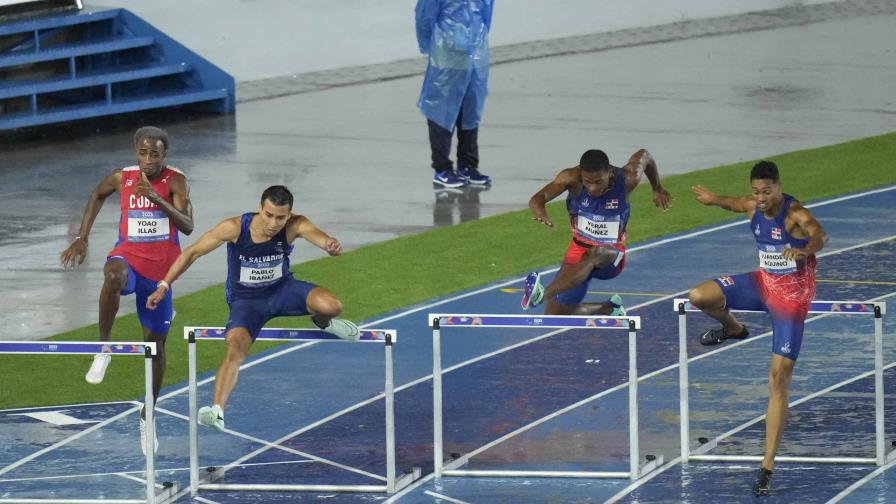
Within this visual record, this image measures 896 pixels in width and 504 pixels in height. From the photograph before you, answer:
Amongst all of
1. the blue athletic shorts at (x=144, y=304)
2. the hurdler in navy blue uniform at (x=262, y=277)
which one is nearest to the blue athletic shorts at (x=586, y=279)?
the hurdler in navy blue uniform at (x=262, y=277)

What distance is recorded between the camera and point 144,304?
1095 cm

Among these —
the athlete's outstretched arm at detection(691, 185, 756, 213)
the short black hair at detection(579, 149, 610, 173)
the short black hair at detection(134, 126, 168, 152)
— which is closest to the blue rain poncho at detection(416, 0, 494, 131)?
the short black hair at detection(579, 149, 610, 173)

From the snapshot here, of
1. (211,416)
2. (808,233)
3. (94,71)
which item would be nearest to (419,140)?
(94,71)

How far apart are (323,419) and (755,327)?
3.88m

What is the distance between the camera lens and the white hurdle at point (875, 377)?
1002cm

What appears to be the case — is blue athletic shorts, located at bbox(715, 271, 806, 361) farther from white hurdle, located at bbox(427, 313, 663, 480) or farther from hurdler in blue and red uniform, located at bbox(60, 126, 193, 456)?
hurdler in blue and red uniform, located at bbox(60, 126, 193, 456)

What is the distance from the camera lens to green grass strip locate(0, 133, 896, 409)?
42.0ft

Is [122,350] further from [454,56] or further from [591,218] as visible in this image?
[454,56]

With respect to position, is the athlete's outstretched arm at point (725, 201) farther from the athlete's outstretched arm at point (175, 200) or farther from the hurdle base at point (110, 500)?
the hurdle base at point (110, 500)

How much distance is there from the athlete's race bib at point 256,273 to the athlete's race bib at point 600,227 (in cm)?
271

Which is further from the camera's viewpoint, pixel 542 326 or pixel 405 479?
pixel 405 479

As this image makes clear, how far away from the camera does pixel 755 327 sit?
45.1ft

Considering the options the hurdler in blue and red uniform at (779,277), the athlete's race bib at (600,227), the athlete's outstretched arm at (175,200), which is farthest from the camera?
the athlete's race bib at (600,227)

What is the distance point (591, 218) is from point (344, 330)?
109 inches
